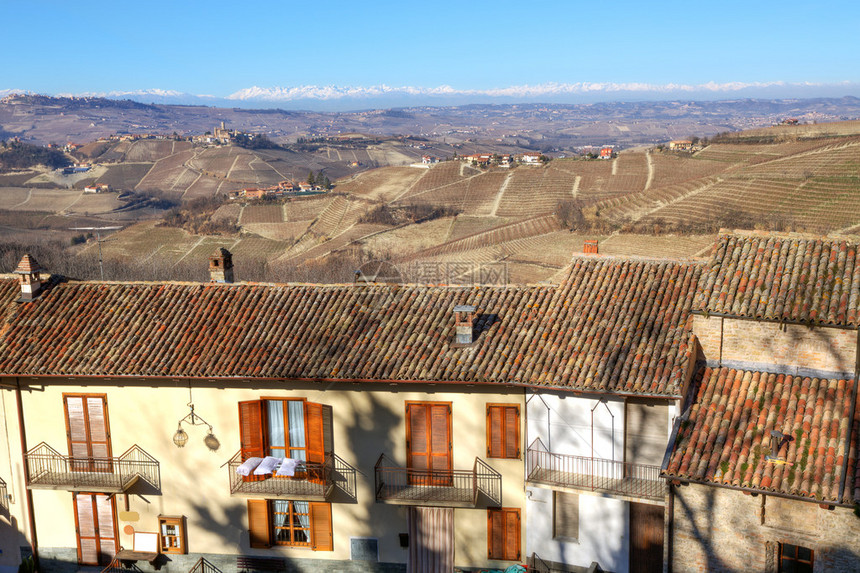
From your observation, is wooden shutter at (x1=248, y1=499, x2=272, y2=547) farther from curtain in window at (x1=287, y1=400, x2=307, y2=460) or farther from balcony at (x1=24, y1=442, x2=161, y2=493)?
balcony at (x1=24, y1=442, x2=161, y2=493)

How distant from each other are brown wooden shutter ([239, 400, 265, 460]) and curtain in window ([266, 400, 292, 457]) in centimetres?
23

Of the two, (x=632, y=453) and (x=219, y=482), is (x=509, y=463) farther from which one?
(x=219, y=482)

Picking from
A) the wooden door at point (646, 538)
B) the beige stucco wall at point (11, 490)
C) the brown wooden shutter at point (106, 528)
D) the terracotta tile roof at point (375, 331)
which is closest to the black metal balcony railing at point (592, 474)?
the wooden door at point (646, 538)

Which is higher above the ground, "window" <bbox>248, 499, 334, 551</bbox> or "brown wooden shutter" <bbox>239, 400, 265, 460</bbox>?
"brown wooden shutter" <bbox>239, 400, 265, 460</bbox>

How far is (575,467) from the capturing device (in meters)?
16.1

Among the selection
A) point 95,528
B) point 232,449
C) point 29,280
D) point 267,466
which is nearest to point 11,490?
point 95,528

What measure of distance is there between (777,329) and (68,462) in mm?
16035

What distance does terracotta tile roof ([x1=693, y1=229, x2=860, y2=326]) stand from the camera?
14773 mm

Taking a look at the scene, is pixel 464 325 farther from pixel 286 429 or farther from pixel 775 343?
pixel 775 343

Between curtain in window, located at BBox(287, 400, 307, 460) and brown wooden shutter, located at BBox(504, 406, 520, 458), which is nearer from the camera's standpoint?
brown wooden shutter, located at BBox(504, 406, 520, 458)

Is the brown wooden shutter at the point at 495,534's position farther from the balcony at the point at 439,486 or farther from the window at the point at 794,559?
the window at the point at 794,559

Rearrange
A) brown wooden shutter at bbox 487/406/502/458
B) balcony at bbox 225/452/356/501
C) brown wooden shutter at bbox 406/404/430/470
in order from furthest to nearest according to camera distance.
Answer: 1. brown wooden shutter at bbox 406/404/430/470
2. balcony at bbox 225/452/356/501
3. brown wooden shutter at bbox 487/406/502/458

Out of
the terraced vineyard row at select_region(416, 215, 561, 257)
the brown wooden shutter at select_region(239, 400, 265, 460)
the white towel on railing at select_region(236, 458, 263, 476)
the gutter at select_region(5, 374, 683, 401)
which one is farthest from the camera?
the terraced vineyard row at select_region(416, 215, 561, 257)

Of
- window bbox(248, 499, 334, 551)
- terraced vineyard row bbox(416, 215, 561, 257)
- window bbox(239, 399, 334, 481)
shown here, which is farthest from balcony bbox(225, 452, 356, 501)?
terraced vineyard row bbox(416, 215, 561, 257)
